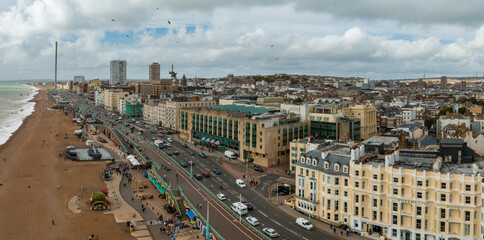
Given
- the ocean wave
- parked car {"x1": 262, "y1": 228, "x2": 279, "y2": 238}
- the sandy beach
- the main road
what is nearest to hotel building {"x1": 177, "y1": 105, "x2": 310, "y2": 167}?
the main road

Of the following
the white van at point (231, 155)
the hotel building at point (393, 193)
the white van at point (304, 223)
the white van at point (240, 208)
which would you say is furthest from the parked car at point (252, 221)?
the white van at point (231, 155)

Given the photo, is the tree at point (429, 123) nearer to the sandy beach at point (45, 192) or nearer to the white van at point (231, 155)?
the white van at point (231, 155)

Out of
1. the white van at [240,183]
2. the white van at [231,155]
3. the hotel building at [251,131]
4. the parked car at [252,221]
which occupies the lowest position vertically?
the parked car at [252,221]

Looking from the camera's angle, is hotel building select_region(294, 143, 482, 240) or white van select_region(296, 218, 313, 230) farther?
white van select_region(296, 218, 313, 230)

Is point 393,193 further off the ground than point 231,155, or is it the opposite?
point 393,193

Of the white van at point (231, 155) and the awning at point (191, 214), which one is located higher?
the white van at point (231, 155)

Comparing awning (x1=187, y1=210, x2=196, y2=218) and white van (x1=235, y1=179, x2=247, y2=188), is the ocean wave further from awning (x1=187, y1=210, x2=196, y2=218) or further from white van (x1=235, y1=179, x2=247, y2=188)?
awning (x1=187, y1=210, x2=196, y2=218)

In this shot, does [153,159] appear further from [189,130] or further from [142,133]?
[142,133]

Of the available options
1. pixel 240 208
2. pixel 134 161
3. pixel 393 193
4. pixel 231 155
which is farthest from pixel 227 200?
pixel 134 161

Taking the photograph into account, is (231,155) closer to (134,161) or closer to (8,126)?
(134,161)
